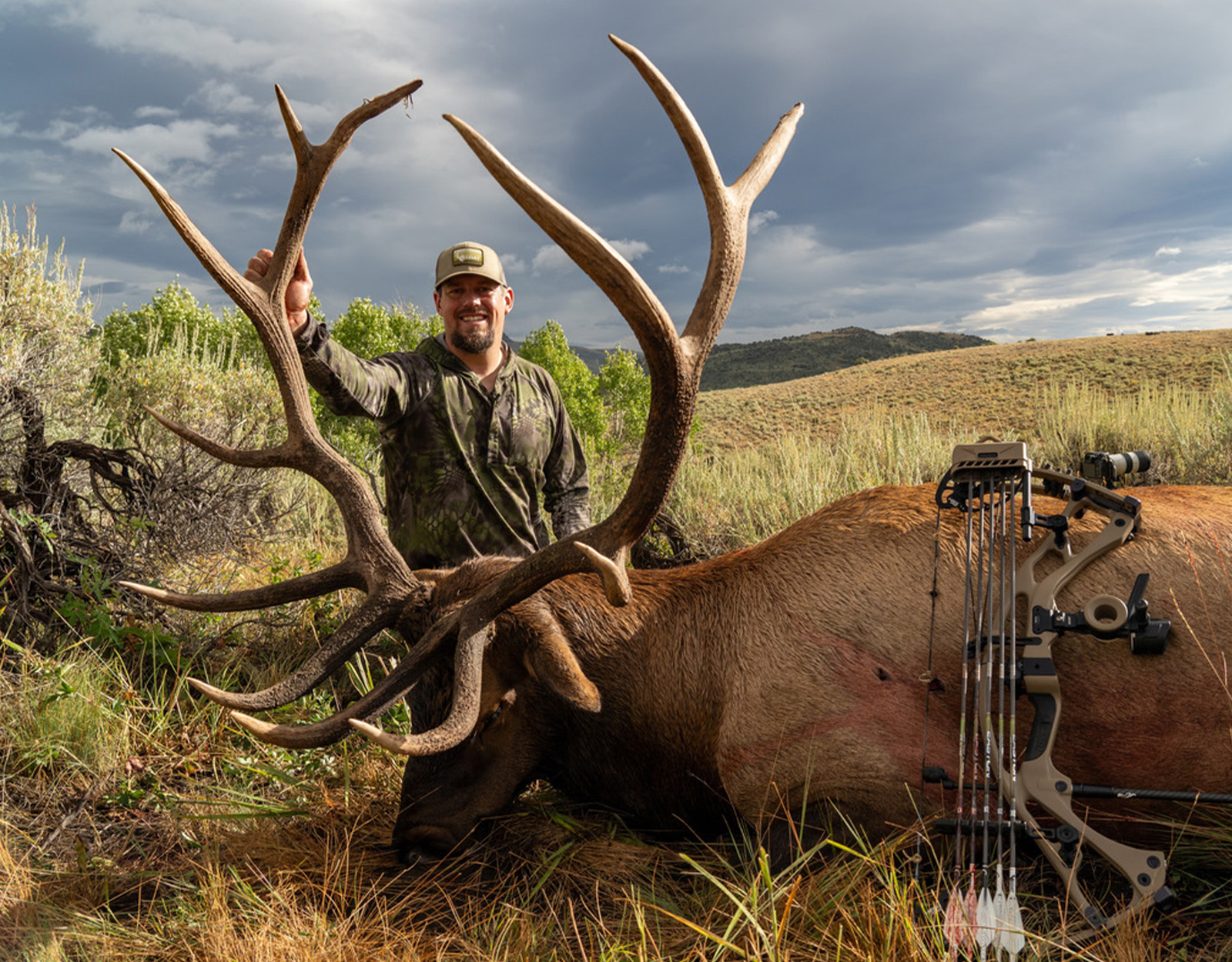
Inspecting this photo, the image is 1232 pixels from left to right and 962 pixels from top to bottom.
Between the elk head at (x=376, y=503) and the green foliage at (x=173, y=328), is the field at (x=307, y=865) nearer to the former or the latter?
the elk head at (x=376, y=503)

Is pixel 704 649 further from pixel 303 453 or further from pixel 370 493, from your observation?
pixel 303 453

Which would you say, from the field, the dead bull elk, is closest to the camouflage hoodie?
the field

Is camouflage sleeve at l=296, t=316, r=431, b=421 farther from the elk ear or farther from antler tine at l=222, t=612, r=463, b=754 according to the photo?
the elk ear

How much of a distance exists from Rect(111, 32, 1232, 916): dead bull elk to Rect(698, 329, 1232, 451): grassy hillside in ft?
67.9

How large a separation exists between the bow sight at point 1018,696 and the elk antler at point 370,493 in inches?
36.8

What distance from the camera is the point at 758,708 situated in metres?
2.58

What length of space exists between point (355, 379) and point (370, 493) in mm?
1026

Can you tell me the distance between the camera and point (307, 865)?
2.90 m

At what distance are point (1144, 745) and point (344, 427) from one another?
12678 millimetres

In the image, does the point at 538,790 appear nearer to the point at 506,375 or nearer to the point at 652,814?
the point at 652,814

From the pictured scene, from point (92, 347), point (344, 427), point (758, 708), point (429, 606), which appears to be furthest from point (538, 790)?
point (344, 427)

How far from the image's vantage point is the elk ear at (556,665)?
2.59 m

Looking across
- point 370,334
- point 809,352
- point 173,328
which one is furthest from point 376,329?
point 809,352

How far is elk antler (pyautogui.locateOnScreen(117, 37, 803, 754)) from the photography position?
232 centimetres
